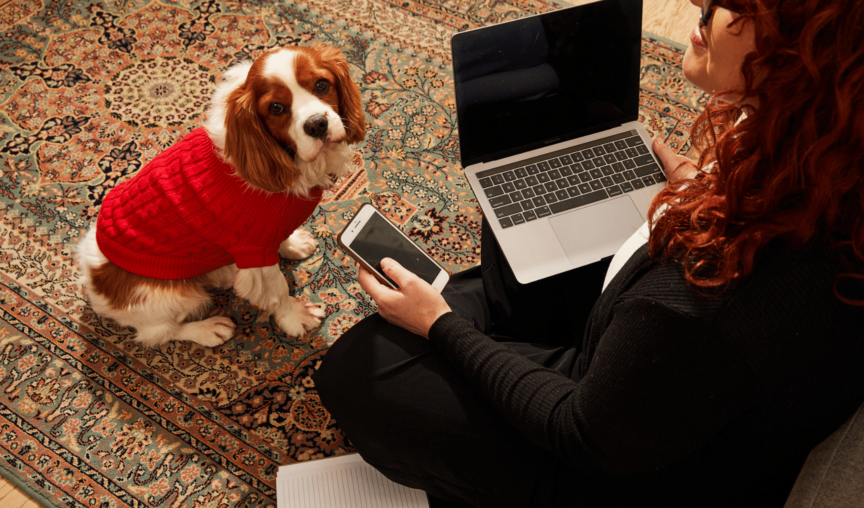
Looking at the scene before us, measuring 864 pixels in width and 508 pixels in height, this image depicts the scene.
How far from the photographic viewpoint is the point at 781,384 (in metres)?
0.67

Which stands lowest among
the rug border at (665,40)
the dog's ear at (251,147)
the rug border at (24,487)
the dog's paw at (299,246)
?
the rug border at (24,487)

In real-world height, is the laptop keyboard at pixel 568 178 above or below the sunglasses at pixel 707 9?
below

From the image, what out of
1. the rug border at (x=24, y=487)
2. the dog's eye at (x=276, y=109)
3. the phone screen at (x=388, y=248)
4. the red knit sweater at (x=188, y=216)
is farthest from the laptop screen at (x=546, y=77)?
the rug border at (x=24, y=487)

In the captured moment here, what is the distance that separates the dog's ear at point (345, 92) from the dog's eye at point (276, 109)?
15 cm

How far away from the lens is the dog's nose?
1.12 m

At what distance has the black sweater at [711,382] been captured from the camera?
2.16 feet

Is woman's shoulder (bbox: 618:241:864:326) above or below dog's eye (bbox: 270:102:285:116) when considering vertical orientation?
below

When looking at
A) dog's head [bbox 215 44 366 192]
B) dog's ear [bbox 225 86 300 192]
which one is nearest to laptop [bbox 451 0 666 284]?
dog's head [bbox 215 44 366 192]

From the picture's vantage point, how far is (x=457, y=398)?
1.08 metres

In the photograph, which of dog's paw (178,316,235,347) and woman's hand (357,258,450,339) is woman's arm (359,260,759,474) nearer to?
woman's hand (357,258,450,339)

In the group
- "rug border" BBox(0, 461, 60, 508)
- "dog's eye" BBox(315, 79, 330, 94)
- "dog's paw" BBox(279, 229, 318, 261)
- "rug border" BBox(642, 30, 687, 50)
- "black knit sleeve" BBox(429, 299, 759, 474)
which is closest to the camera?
"black knit sleeve" BBox(429, 299, 759, 474)

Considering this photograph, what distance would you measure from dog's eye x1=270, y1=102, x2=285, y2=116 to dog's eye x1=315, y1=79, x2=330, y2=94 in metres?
0.09

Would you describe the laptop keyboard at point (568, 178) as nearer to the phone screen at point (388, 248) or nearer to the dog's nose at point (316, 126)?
the phone screen at point (388, 248)

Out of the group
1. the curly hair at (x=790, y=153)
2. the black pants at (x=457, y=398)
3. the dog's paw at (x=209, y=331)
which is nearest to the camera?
the curly hair at (x=790, y=153)
